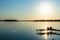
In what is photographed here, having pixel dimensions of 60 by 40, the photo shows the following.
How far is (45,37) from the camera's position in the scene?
7473 millimetres

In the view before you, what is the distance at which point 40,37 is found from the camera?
771 centimetres

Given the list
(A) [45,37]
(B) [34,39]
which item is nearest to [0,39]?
(B) [34,39]

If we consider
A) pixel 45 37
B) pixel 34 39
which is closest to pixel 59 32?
pixel 45 37

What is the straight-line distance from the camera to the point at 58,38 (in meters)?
6.91

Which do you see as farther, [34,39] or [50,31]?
[34,39]

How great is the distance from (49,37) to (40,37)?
91 centimetres

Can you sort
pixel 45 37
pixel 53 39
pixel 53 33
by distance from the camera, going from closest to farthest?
pixel 53 39
pixel 53 33
pixel 45 37

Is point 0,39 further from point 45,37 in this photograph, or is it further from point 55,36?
Answer: point 55,36

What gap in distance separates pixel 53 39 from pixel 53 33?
469mm

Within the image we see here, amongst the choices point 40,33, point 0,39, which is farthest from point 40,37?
point 0,39

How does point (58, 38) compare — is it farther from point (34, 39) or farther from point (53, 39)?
point (34, 39)

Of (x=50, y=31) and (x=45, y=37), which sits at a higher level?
(x=50, y=31)

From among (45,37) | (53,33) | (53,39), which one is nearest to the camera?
(53,39)

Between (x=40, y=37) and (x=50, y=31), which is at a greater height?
(x=50, y=31)
